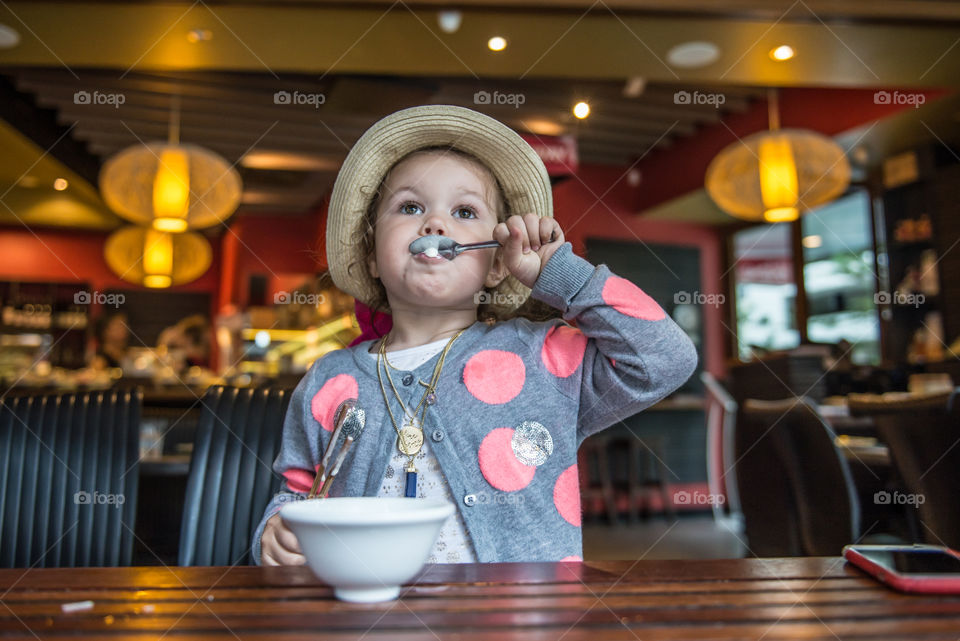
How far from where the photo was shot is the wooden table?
1.64ft

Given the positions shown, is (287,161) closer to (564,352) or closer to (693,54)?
(693,54)

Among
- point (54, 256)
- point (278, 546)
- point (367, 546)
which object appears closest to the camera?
point (367, 546)

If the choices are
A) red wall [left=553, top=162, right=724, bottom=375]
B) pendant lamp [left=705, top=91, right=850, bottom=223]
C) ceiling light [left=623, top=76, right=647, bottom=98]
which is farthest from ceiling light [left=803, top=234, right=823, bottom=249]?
ceiling light [left=623, top=76, right=647, bottom=98]

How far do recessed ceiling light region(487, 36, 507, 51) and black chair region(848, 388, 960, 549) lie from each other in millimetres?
2429

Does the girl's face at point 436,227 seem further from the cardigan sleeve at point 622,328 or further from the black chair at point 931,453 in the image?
the black chair at point 931,453

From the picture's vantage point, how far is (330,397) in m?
1.12

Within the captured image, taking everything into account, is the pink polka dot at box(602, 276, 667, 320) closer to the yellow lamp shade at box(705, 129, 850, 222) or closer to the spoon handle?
the spoon handle

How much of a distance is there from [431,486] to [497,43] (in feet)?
9.65

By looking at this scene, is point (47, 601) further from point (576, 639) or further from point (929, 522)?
point (929, 522)

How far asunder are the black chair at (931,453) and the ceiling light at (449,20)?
7.80ft

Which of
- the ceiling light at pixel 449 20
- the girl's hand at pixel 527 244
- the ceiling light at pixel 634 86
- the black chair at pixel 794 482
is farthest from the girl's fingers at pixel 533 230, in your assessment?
the ceiling light at pixel 634 86

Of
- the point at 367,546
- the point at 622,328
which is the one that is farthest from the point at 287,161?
the point at 367,546

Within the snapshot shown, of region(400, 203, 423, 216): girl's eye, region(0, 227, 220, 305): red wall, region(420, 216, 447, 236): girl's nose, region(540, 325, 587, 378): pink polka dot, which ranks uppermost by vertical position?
region(0, 227, 220, 305): red wall

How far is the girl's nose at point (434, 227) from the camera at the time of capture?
3.57 ft
